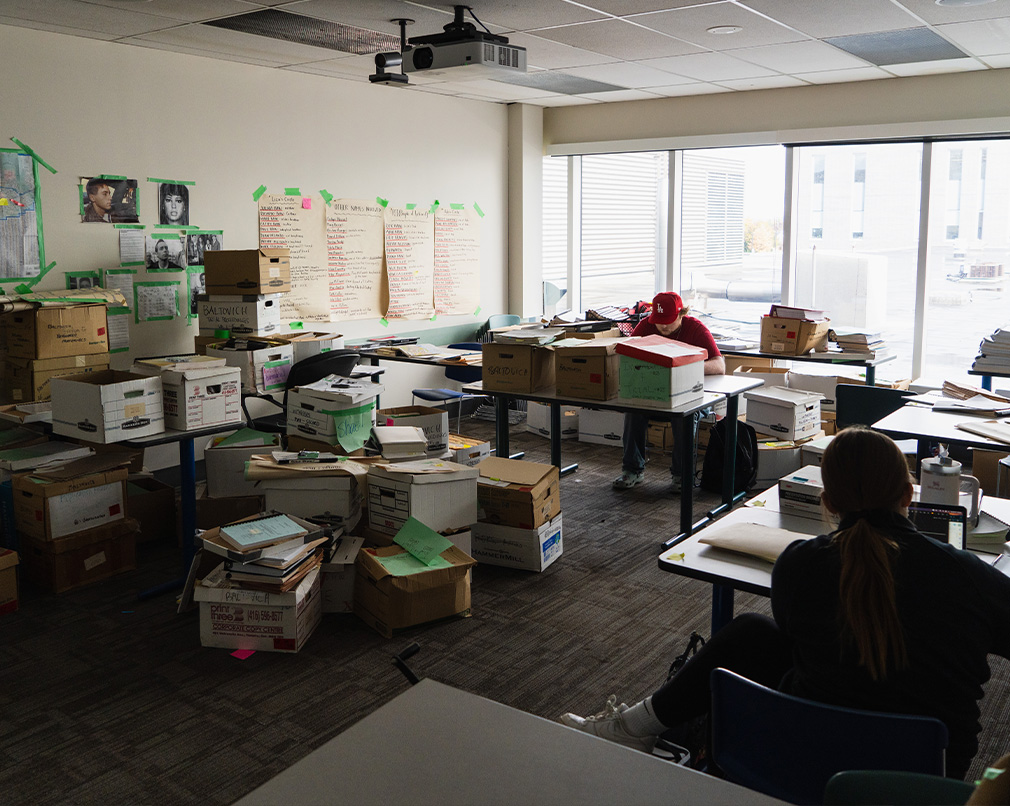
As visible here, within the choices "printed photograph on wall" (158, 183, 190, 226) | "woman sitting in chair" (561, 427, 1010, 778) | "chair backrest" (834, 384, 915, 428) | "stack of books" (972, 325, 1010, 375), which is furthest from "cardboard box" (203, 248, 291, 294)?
"stack of books" (972, 325, 1010, 375)

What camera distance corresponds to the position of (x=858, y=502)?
69.2 inches

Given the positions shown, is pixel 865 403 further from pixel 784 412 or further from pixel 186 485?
pixel 186 485

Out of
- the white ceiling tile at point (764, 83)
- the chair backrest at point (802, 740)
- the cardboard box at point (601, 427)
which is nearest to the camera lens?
the chair backrest at point (802, 740)

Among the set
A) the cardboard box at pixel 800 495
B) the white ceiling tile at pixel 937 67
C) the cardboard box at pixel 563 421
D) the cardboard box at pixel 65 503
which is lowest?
the cardboard box at pixel 563 421

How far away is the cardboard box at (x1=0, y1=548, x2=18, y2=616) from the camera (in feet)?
11.6

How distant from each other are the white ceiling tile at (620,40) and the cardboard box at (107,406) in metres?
2.79

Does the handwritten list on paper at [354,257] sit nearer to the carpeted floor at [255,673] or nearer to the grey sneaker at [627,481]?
the grey sneaker at [627,481]

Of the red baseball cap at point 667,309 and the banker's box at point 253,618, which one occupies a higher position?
the red baseball cap at point 667,309

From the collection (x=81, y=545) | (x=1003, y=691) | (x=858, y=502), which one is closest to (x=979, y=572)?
(x=858, y=502)

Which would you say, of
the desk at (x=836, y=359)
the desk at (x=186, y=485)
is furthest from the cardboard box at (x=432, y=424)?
the desk at (x=836, y=359)

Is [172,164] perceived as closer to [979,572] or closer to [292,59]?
[292,59]

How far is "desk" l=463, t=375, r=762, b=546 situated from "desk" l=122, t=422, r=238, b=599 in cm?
157

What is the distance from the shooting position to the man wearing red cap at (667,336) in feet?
17.0

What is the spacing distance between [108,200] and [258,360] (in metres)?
1.28
